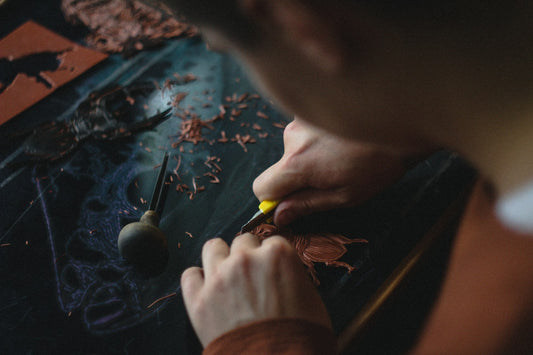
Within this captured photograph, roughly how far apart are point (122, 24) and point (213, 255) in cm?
112

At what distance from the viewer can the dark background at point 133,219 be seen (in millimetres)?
600

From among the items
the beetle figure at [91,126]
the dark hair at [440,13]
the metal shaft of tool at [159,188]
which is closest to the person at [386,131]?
the dark hair at [440,13]

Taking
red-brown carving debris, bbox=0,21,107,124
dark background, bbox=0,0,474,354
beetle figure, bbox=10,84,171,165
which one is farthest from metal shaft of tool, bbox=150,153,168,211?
red-brown carving debris, bbox=0,21,107,124

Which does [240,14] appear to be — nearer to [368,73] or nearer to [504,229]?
[368,73]

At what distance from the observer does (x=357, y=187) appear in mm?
648

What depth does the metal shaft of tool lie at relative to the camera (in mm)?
749

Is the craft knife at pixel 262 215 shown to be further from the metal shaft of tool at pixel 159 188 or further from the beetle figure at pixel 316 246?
the metal shaft of tool at pixel 159 188

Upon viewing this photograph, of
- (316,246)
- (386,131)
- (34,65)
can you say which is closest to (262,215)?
(316,246)

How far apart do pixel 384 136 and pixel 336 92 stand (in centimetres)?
9

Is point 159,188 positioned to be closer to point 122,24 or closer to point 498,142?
point 498,142

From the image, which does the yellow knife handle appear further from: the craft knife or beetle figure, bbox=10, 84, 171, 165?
beetle figure, bbox=10, 84, 171, 165

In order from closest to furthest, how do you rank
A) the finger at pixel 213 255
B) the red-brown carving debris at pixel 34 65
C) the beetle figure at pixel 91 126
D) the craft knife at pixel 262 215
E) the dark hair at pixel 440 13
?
the dark hair at pixel 440 13 → the finger at pixel 213 255 → the craft knife at pixel 262 215 → the beetle figure at pixel 91 126 → the red-brown carving debris at pixel 34 65

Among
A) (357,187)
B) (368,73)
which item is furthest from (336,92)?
(357,187)

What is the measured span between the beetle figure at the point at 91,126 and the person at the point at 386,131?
0.51 meters
